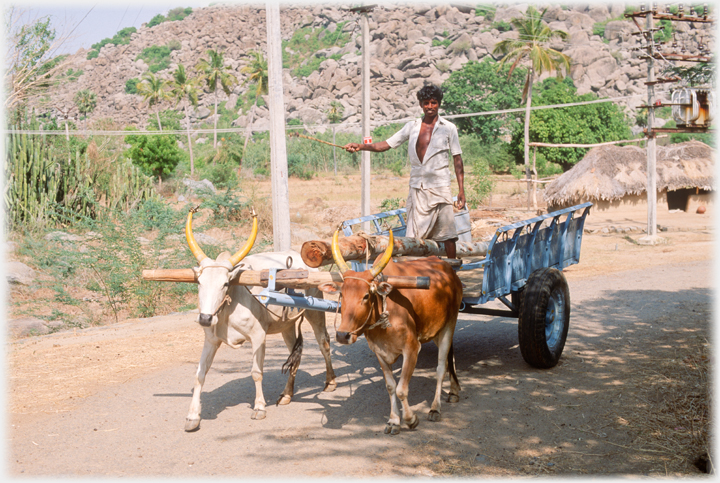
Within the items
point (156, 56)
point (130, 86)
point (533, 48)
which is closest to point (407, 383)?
point (533, 48)

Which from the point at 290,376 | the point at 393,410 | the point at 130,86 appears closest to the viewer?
the point at 393,410

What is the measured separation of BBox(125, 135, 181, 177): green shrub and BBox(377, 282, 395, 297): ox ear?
28130mm

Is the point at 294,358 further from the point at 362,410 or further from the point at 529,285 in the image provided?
the point at 529,285

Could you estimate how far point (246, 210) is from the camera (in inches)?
776

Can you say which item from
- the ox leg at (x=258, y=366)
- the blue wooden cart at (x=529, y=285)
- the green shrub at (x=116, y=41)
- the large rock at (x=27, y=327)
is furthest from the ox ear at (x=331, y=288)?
the green shrub at (x=116, y=41)

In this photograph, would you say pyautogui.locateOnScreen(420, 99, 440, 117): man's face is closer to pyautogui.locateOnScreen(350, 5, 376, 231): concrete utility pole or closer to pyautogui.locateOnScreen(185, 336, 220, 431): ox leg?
pyautogui.locateOnScreen(185, 336, 220, 431): ox leg

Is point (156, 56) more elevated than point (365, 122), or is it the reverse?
point (156, 56)

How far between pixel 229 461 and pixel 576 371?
12.2 feet

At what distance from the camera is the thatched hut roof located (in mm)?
19312

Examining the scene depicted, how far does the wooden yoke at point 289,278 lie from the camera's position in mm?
4633

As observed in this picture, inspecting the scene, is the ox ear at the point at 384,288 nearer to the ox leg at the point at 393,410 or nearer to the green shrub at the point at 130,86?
the ox leg at the point at 393,410

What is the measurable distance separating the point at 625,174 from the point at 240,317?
17.4 metres

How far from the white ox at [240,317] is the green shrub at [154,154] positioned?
87.2 ft

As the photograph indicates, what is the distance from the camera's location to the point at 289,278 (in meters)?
4.94
